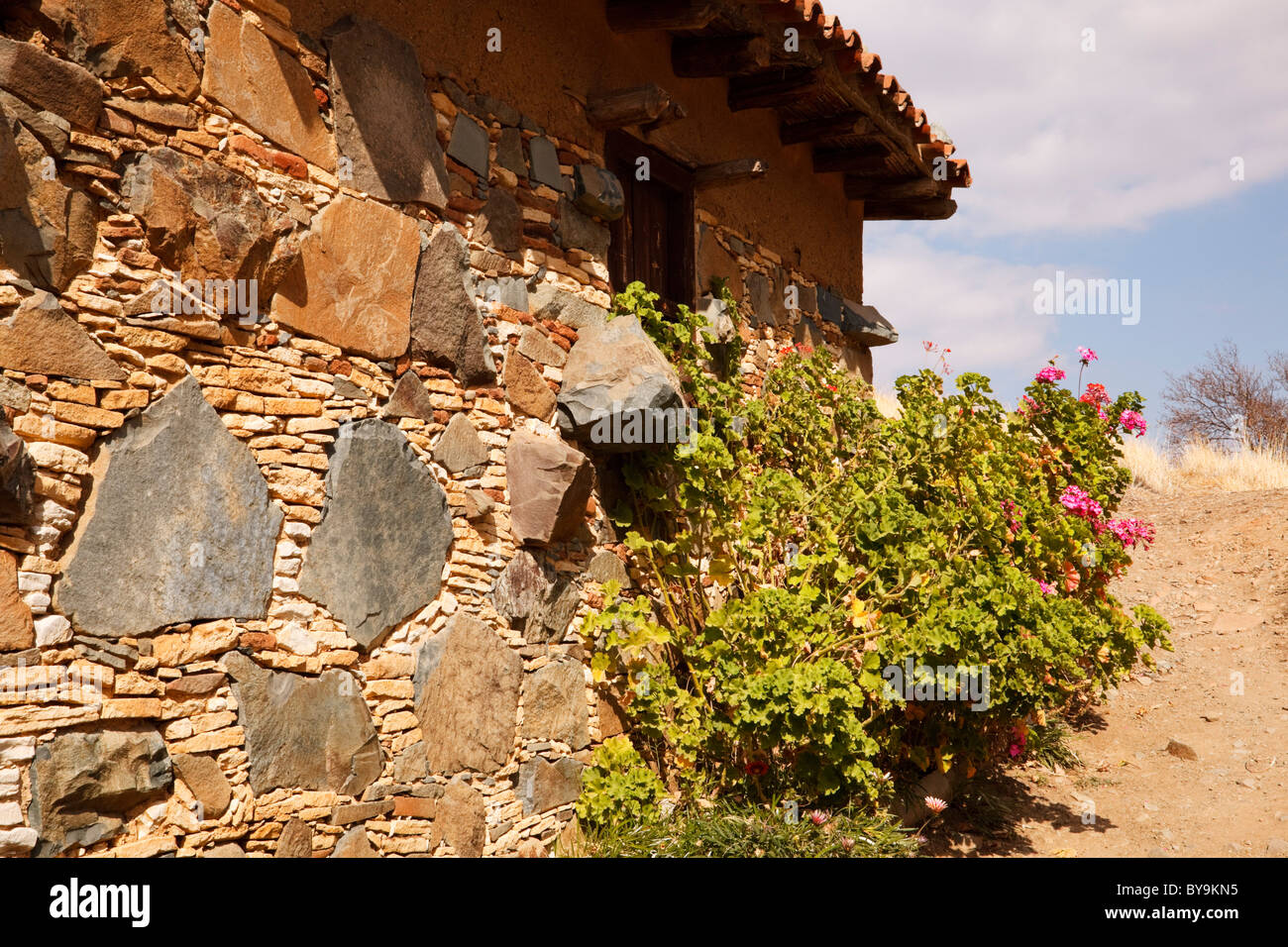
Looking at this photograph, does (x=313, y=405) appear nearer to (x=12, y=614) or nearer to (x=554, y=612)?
(x=12, y=614)

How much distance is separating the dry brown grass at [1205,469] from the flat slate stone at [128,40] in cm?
1123

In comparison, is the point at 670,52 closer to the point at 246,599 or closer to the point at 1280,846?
the point at 246,599

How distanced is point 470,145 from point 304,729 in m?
2.29

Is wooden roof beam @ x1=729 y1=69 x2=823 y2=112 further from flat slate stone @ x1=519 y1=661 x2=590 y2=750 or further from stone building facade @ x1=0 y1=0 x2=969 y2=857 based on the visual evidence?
flat slate stone @ x1=519 y1=661 x2=590 y2=750

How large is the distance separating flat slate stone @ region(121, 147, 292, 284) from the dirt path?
13.0 ft

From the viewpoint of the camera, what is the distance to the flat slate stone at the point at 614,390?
4.22 metres

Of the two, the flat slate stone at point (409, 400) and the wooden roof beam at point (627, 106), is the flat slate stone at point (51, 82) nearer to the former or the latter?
the flat slate stone at point (409, 400)

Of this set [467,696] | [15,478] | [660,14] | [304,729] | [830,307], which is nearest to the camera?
[15,478]

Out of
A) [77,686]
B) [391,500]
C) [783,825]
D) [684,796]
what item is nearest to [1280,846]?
[783,825]

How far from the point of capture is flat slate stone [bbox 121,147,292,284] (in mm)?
2791

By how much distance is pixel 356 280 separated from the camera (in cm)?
342

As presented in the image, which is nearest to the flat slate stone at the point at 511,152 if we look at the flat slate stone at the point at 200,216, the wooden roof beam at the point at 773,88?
the flat slate stone at the point at 200,216

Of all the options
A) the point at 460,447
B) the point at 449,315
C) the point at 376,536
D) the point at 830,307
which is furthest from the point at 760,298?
the point at 376,536

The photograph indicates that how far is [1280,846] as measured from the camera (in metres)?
4.33
